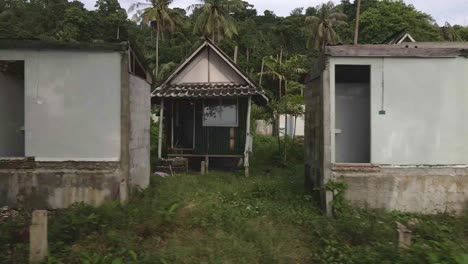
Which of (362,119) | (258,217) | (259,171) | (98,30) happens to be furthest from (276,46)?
(258,217)

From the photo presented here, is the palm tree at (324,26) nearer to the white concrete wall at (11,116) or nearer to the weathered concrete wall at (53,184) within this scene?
the white concrete wall at (11,116)

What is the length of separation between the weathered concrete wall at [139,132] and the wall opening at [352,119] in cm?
482

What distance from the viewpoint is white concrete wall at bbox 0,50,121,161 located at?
27.3 ft

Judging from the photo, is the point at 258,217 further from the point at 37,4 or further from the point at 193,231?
the point at 37,4

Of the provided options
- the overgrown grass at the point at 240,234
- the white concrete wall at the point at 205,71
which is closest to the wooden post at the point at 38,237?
the overgrown grass at the point at 240,234

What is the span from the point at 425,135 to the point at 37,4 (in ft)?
175

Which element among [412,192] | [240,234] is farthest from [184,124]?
[240,234]

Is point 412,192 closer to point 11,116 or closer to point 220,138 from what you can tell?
point 220,138

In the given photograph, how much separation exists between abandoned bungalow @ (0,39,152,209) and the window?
23.9ft

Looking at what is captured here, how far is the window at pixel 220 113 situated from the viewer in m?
15.7

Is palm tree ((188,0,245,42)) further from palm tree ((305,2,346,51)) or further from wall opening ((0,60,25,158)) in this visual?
wall opening ((0,60,25,158))

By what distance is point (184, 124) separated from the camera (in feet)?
53.4

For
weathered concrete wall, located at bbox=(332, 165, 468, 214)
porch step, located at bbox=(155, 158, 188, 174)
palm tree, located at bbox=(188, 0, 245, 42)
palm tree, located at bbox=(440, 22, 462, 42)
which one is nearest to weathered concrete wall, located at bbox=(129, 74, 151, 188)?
porch step, located at bbox=(155, 158, 188, 174)

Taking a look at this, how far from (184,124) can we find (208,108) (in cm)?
118
